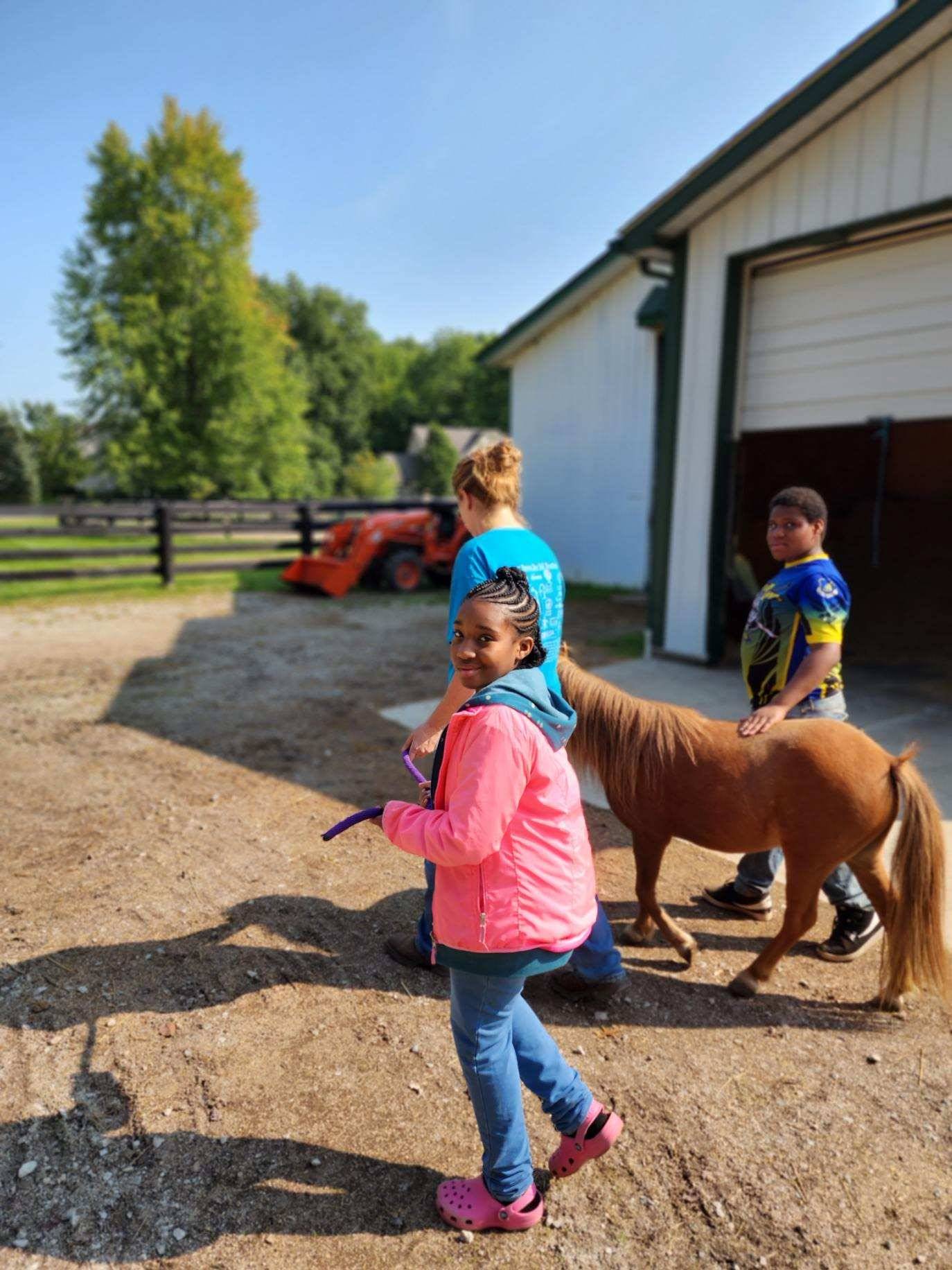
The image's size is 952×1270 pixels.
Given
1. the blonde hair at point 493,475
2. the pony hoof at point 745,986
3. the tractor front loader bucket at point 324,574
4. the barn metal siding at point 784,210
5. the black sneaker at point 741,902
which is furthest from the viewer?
the tractor front loader bucket at point 324,574

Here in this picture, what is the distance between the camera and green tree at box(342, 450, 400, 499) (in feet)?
162

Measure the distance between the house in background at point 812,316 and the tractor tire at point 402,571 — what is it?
581cm

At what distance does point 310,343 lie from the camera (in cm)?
4912

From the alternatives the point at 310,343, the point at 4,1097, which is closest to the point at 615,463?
the point at 4,1097

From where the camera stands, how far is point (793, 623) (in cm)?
307

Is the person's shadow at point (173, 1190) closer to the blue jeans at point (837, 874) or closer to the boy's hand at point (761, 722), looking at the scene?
the boy's hand at point (761, 722)

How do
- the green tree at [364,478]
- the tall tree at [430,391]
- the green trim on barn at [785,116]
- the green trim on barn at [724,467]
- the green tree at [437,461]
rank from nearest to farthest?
the green trim on barn at [785,116] < the green trim on barn at [724,467] < the green tree at [364,478] < the green tree at [437,461] < the tall tree at [430,391]

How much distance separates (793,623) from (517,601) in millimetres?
1735

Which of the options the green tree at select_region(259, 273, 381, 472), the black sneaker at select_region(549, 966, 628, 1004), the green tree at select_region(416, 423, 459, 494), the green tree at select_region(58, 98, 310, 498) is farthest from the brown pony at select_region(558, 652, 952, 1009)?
the green tree at select_region(416, 423, 459, 494)

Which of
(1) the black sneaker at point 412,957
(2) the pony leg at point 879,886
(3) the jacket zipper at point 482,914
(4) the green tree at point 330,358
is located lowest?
(1) the black sneaker at point 412,957

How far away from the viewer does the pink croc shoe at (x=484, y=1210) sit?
1.93 meters

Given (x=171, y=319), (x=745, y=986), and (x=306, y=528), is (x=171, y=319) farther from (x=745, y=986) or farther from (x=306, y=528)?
(x=745, y=986)

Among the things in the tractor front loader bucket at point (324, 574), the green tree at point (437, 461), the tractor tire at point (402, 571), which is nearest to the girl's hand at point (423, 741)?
the tractor front loader bucket at point (324, 574)

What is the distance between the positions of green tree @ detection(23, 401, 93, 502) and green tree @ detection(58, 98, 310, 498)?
2.97 meters
